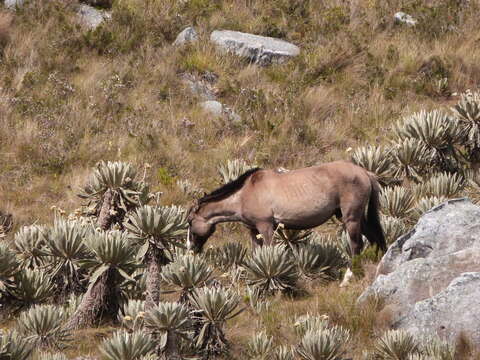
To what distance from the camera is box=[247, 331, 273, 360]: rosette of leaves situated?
832cm

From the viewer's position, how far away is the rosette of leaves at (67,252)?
33.3ft

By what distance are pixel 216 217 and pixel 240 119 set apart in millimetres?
5988

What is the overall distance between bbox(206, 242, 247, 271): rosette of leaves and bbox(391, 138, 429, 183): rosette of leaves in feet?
15.2

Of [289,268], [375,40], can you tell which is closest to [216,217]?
[289,268]

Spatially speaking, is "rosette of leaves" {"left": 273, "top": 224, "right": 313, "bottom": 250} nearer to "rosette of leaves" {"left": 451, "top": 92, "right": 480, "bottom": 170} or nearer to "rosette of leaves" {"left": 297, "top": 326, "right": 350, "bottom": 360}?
"rosette of leaves" {"left": 297, "top": 326, "right": 350, "bottom": 360}

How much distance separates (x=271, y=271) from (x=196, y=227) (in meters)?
2.05

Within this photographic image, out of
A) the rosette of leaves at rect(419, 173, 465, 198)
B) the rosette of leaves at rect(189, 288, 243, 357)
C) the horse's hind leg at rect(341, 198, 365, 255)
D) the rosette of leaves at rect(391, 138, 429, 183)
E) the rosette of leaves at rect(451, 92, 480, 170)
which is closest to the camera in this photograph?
the rosette of leaves at rect(189, 288, 243, 357)

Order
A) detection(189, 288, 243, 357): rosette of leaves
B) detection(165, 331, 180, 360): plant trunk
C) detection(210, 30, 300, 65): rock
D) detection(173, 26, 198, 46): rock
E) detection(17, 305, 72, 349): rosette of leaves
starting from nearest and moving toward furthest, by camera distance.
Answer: detection(165, 331, 180, 360): plant trunk
detection(189, 288, 243, 357): rosette of leaves
detection(17, 305, 72, 349): rosette of leaves
detection(210, 30, 300, 65): rock
detection(173, 26, 198, 46): rock

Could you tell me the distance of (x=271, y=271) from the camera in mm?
10539

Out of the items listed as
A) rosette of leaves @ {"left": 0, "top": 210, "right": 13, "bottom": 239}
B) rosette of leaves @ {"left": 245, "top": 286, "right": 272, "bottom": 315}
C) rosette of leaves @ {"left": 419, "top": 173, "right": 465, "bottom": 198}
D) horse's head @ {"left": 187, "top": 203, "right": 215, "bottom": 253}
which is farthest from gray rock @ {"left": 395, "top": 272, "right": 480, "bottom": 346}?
rosette of leaves @ {"left": 0, "top": 210, "right": 13, "bottom": 239}

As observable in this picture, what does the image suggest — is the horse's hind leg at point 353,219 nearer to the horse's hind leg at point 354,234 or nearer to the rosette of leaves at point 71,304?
the horse's hind leg at point 354,234

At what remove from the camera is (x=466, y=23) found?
69.8 ft

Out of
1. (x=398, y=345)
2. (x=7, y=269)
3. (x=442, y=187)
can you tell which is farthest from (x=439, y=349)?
(x=442, y=187)

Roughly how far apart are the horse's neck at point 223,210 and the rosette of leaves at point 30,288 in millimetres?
2756
